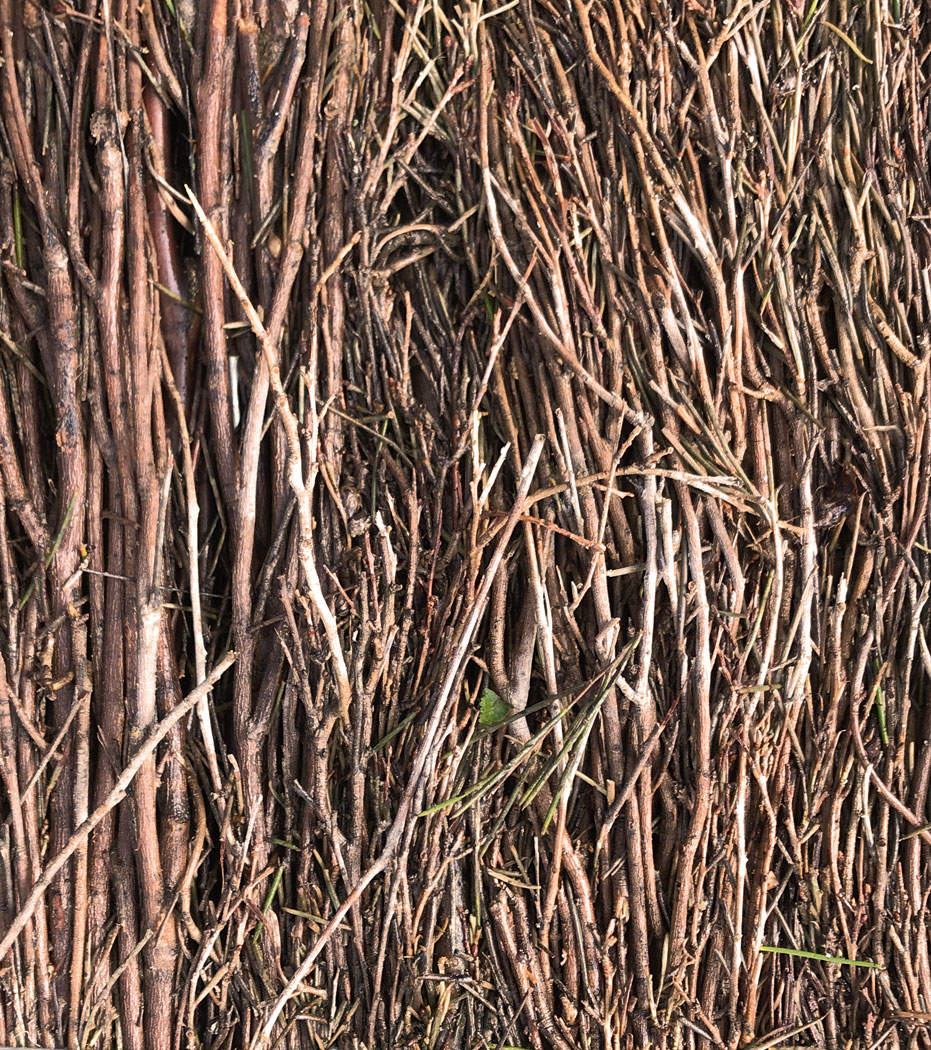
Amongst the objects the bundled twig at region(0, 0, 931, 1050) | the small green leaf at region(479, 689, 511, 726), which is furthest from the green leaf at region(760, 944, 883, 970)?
the small green leaf at region(479, 689, 511, 726)

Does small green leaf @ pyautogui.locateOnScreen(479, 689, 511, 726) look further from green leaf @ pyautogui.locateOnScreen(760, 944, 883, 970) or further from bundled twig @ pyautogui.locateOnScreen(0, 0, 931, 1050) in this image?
green leaf @ pyautogui.locateOnScreen(760, 944, 883, 970)

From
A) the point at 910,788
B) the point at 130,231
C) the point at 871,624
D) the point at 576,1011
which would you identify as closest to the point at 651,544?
the point at 871,624

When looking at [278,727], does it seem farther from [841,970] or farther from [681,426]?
[841,970]

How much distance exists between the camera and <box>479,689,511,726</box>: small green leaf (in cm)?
85

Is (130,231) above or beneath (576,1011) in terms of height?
above

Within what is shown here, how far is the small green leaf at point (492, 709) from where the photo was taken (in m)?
0.85

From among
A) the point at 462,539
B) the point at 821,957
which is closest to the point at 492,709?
the point at 462,539

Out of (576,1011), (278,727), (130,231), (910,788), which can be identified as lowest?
(576,1011)

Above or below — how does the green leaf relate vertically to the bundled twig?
below

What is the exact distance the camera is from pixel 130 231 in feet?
2.82

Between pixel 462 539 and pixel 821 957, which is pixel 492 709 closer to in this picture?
pixel 462 539

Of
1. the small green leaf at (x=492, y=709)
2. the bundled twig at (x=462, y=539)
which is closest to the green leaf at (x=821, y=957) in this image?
the bundled twig at (x=462, y=539)

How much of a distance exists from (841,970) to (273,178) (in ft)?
3.66

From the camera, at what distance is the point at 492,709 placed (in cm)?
85
